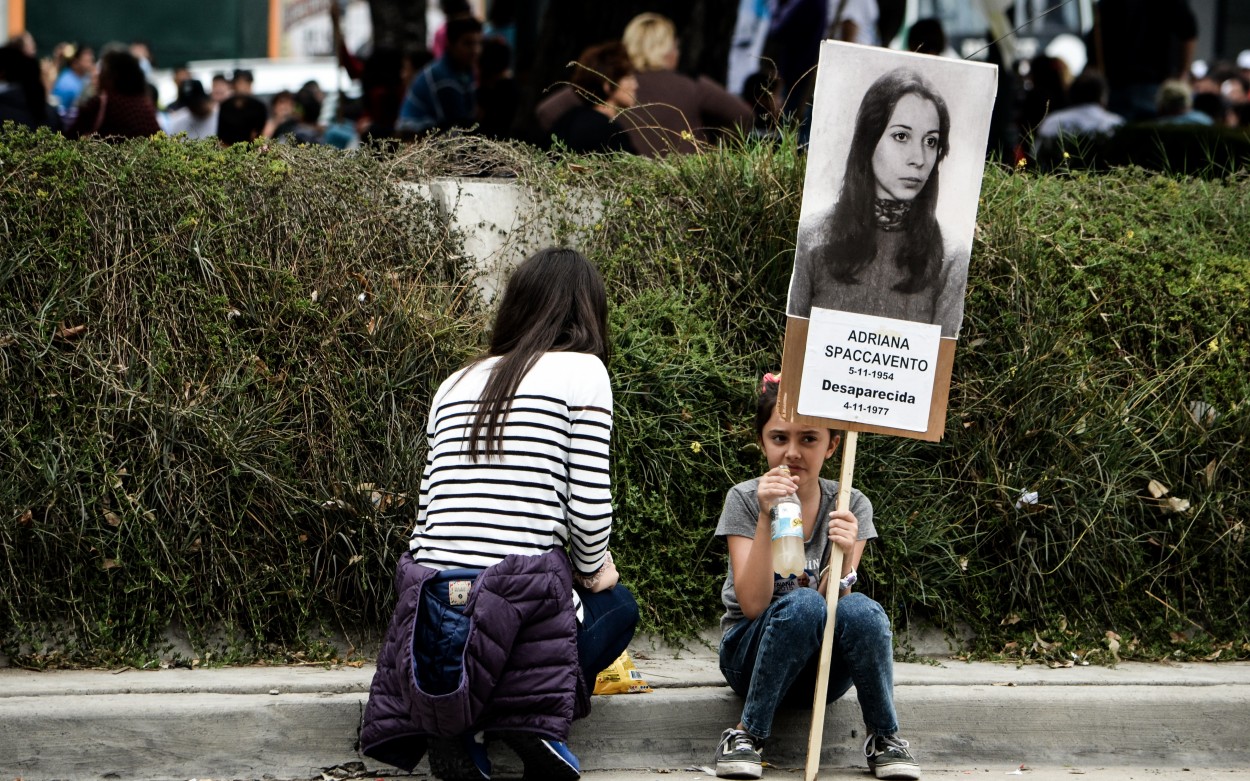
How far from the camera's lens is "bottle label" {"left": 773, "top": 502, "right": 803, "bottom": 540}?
4121 mm

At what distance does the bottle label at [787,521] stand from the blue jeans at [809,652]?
11.0 inches

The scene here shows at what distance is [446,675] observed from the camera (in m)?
3.91

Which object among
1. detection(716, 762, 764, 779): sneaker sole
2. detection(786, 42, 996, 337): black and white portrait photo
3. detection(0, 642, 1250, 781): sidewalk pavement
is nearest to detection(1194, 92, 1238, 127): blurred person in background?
detection(0, 642, 1250, 781): sidewalk pavement

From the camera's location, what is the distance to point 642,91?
24.2 feet

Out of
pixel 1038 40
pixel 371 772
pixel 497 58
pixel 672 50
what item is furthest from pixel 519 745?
pixel 1038 40

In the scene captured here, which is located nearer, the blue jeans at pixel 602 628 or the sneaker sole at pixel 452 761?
the sneaker sole at pixel 452 761

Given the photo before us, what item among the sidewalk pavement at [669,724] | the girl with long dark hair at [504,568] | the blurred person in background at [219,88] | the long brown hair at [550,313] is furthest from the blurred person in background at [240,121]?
the blurred person in background at [219,88]

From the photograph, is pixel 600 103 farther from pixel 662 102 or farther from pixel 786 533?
pixel 786 533

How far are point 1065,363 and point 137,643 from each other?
365cm

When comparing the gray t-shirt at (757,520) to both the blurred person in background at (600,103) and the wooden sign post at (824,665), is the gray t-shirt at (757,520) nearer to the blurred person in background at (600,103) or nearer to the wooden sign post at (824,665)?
A: the wooden sign post at (824,665)

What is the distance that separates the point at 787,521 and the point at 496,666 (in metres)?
0.92

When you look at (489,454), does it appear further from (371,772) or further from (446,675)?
(371,772)

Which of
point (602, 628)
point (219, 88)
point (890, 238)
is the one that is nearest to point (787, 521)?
point (602, 628)

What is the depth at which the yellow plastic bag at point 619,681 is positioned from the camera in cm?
459
